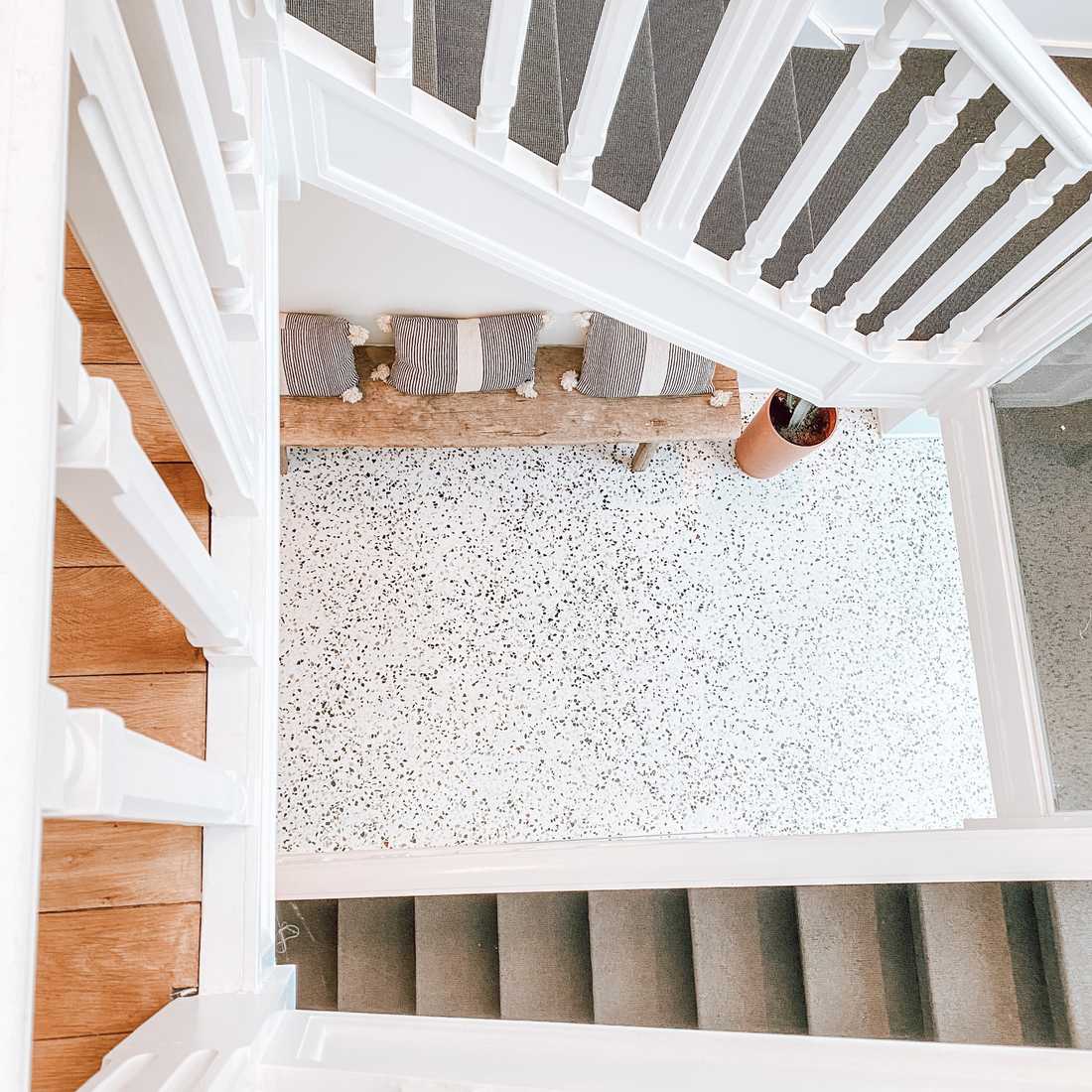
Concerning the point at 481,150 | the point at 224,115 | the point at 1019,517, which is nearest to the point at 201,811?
the point at 224,115

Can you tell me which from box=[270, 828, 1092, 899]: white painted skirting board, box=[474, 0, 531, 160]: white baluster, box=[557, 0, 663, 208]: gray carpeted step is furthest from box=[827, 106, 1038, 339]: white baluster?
box=[270, 828, 1092, 899]: white painted skirting board

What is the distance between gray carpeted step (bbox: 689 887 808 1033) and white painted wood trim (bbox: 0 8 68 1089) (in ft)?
6.84

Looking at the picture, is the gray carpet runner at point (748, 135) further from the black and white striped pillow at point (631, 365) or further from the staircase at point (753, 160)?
the black and white striped pillow at point (631, 365)

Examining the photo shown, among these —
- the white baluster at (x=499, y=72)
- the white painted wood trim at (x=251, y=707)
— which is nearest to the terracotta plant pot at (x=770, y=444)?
the white baluster at (x=499, y=72)

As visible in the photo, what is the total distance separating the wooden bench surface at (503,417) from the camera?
→ 9.34 ft

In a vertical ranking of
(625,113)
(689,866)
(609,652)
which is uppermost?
(625,113)

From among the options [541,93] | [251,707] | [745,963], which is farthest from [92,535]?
[745,963]

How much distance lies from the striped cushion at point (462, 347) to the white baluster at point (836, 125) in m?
0.88

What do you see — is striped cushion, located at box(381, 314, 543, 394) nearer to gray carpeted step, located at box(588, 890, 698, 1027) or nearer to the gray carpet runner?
the gray carpet runner

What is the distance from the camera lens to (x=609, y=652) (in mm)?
3182

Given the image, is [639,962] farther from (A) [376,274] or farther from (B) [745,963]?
(A) [376,274]

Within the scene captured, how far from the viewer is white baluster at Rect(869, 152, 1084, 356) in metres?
1.66

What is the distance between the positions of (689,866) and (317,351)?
169 cm

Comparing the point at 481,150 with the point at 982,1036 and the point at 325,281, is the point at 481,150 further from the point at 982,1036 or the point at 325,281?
the point at 982,1036
